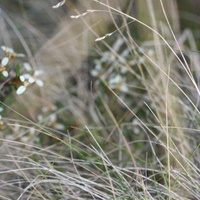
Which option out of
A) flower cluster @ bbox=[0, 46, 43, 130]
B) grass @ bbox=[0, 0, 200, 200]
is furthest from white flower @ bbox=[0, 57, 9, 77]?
grass @ bbox=[0, 0, 200, 200]

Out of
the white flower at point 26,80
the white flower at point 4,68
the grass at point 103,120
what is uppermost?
the white flower at point 4,68

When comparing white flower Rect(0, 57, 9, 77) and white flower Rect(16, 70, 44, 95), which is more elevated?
white flower Rect(0, 57, 9, 77)

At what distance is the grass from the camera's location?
150cm

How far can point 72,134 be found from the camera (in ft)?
6.35

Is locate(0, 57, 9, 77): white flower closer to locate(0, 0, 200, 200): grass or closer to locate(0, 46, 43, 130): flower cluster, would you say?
locate(0, 46, 43, 130): flower cluster

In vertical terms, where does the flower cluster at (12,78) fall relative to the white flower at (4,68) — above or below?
below

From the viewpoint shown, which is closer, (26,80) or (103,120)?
(26,80)

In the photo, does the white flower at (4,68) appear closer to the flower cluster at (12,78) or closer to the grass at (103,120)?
the flower cluster at (12,78)

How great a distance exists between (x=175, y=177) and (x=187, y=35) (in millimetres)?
939

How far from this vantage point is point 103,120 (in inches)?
76.5

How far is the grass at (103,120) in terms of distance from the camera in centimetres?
150

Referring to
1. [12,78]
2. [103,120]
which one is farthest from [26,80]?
[103,120]

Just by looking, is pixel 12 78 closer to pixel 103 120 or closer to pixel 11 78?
pixel 11 78

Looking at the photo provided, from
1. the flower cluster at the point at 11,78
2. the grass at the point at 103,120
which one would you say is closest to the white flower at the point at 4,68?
the flower cluster at the point at 11,78
